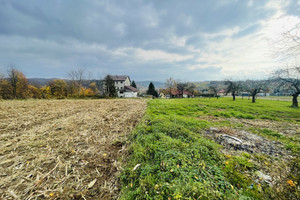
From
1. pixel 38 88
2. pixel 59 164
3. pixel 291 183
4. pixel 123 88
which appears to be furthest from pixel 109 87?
pixel 291 183

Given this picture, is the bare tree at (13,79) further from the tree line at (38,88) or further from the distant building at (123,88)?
the distant building at (123,88)

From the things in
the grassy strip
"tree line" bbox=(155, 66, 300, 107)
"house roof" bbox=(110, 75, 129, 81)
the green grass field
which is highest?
"house roof" bbox=(110, 75, 129, 81)

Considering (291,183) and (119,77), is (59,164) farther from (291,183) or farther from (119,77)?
(119,77)

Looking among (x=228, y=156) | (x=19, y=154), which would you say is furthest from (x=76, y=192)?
(x=228, y=156)

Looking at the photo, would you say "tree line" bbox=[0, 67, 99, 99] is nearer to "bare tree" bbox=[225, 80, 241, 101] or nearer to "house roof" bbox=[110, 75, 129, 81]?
"house roof" bbox=[110, 75, 129, 81]

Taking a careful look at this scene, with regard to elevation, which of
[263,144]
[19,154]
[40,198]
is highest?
[19,154]

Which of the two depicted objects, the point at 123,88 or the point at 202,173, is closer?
the point at 202,173

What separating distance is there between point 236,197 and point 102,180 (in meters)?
2.79

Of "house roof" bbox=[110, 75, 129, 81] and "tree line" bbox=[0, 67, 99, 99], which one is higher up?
"house roof" bbox=[110, 75, 129, 81]

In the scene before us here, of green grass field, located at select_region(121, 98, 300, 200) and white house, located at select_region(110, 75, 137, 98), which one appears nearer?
green grass field, located at select_region(121, 98, 300, 200)

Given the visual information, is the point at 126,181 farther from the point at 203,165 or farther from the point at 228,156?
the point at 228,156

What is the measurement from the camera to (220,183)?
2.21 meters

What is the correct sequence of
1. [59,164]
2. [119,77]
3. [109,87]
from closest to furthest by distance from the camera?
[59,164] < [109,87] < [119,77]

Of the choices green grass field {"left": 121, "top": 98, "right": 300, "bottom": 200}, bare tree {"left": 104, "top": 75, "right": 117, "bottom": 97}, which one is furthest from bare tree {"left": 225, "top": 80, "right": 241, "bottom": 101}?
bare tree {"left": 104, "top": 75, "right": 117, "bottom": 97}
